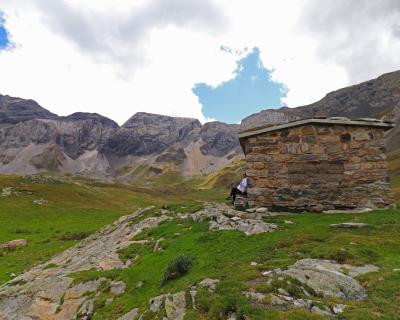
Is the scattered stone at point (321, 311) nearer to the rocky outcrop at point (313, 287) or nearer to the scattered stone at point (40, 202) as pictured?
the rocky outcrop at point (313, 287)

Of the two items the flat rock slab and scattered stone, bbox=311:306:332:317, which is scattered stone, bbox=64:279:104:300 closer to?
scattered stone, bbox=311:306:332:317

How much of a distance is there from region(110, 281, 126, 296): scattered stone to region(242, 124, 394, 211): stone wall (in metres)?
11.3

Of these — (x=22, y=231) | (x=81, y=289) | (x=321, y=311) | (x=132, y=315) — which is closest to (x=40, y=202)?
(x=22, y=231)

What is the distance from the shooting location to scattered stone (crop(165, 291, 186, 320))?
33.2 ft

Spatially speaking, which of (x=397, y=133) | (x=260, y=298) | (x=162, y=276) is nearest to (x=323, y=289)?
(x=260, y=298)

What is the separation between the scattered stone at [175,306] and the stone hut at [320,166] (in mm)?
13282

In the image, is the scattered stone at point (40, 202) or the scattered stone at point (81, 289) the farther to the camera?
the scattered stone at point (40, 202)

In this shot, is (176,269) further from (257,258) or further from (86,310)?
(86,310)

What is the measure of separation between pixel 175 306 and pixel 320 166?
1569 centimetres

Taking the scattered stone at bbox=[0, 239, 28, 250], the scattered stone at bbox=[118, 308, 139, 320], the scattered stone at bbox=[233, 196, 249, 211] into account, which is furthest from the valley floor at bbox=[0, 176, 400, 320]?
the scattered stone at bbox=[0, 239, 28, 250]

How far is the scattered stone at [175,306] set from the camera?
10109 millimetres

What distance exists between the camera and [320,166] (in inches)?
917

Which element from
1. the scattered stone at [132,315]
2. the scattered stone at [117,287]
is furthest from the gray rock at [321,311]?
the scattered stone at [117,287]

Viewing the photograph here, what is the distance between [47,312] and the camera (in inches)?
559
